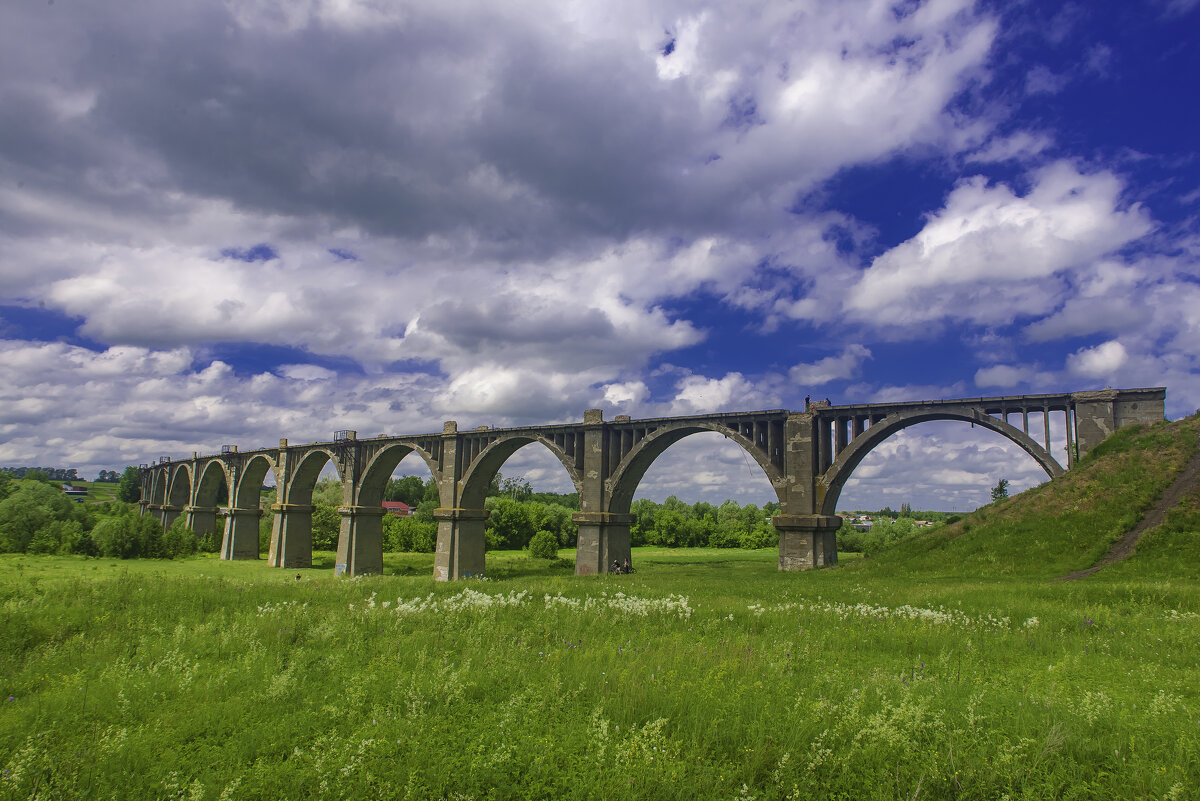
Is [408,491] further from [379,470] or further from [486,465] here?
[486,465]

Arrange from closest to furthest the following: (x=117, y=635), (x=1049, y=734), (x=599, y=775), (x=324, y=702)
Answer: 1. (x=599, y=775)
2. (x=1049, y=734)
3. (x=324, y=702)
4. (x=117, y=635)

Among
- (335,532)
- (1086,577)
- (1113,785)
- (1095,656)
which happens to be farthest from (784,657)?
(335,532)

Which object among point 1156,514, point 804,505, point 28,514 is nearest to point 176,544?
point 28,514

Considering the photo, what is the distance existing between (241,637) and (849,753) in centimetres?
709

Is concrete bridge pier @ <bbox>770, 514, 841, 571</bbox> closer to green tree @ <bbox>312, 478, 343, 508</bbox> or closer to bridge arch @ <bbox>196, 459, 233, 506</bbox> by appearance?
bridge arch @ <bbox>196, 459, 233, 506</bbox>

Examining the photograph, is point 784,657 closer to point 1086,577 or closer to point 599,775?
point 599,775

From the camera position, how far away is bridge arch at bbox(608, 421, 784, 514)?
1441 inches

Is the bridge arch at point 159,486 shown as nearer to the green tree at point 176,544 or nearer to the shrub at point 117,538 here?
the green tree at point 176,544

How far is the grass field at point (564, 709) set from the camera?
4.55 m

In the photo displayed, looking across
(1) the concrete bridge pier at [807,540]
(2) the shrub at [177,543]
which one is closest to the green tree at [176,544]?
(2) the shrub at [177,543]

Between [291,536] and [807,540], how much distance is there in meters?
Answer: 50.8

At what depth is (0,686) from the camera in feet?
19.9

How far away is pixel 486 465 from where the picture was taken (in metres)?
48.0

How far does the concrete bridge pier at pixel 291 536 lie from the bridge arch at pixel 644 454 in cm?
3791
